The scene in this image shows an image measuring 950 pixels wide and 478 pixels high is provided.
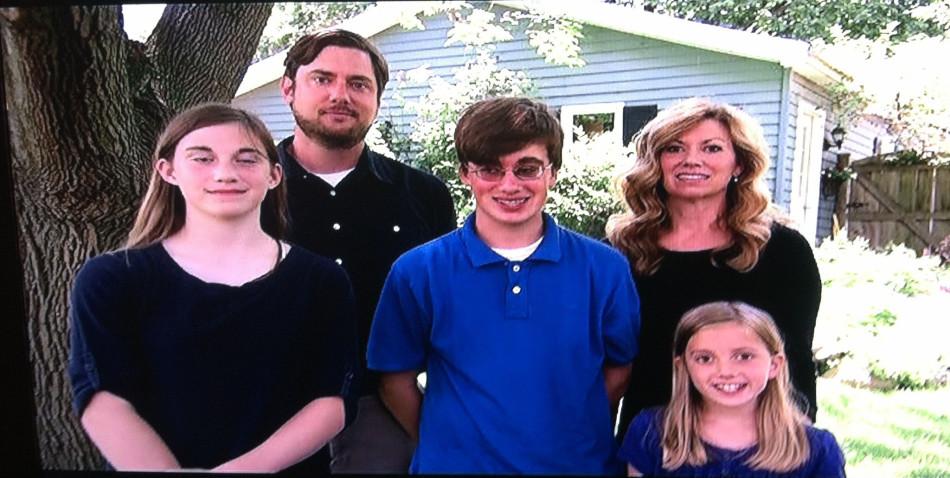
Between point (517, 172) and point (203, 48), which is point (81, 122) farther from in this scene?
point (517, 172)

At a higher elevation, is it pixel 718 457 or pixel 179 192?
pixel 179 192

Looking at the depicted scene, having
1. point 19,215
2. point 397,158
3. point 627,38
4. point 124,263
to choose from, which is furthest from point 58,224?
point 627,38

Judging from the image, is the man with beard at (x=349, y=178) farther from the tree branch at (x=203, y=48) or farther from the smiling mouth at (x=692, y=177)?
the smiling mouth at (x=692, y=177)

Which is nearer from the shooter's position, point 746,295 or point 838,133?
point 746,295

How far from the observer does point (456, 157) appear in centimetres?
163

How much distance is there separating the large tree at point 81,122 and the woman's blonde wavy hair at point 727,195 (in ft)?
3.37

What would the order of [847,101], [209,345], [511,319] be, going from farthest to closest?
[847,101]
[209,345]
[511,319]

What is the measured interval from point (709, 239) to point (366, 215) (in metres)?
0.82

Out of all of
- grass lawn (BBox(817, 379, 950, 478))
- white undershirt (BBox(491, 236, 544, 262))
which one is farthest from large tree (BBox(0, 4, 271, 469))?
grass lawn (BBox(817, 379, 950, 478))

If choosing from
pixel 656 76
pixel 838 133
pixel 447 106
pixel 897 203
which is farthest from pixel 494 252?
pixel 897 203

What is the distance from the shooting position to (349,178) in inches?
65.5

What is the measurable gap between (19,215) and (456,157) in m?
1.19

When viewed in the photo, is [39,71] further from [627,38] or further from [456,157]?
[627,38]

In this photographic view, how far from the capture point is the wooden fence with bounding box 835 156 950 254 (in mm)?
1729
